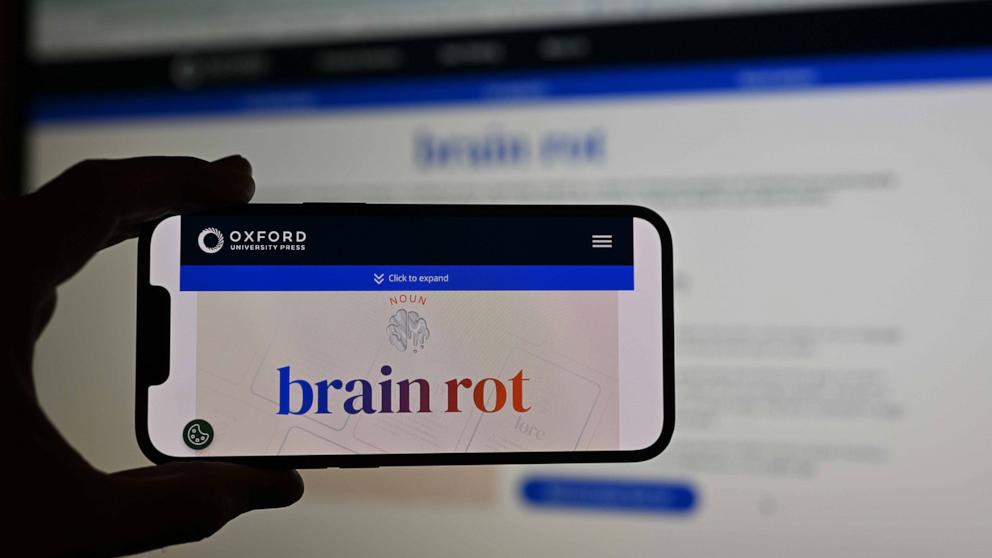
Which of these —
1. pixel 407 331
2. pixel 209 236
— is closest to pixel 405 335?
pixel 407 331

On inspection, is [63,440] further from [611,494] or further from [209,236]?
[611,494]

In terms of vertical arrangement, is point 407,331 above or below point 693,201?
below

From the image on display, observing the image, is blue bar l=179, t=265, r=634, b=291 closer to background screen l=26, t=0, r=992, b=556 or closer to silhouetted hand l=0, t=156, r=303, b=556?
silhouetted hand l=0, t=156, r=303, b=556

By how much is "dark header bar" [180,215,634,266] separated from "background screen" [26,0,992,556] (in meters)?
0.36

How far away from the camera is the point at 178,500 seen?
0.34m

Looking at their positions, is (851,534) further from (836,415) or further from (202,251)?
(202,251)

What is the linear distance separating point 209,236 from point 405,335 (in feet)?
0.35

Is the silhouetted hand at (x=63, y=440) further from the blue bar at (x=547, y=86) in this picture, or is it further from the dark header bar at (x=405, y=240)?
the blue bar at (x=547, y=86)

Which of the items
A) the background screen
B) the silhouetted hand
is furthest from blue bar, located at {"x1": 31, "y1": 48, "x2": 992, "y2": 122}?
the silhouetted hand

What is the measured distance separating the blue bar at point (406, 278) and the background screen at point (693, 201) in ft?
1.19

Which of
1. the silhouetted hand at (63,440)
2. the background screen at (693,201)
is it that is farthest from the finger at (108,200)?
the background screen at (693,201)

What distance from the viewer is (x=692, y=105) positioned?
76 cm

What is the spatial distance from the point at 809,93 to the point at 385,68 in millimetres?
435

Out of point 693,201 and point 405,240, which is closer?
point 405,240
